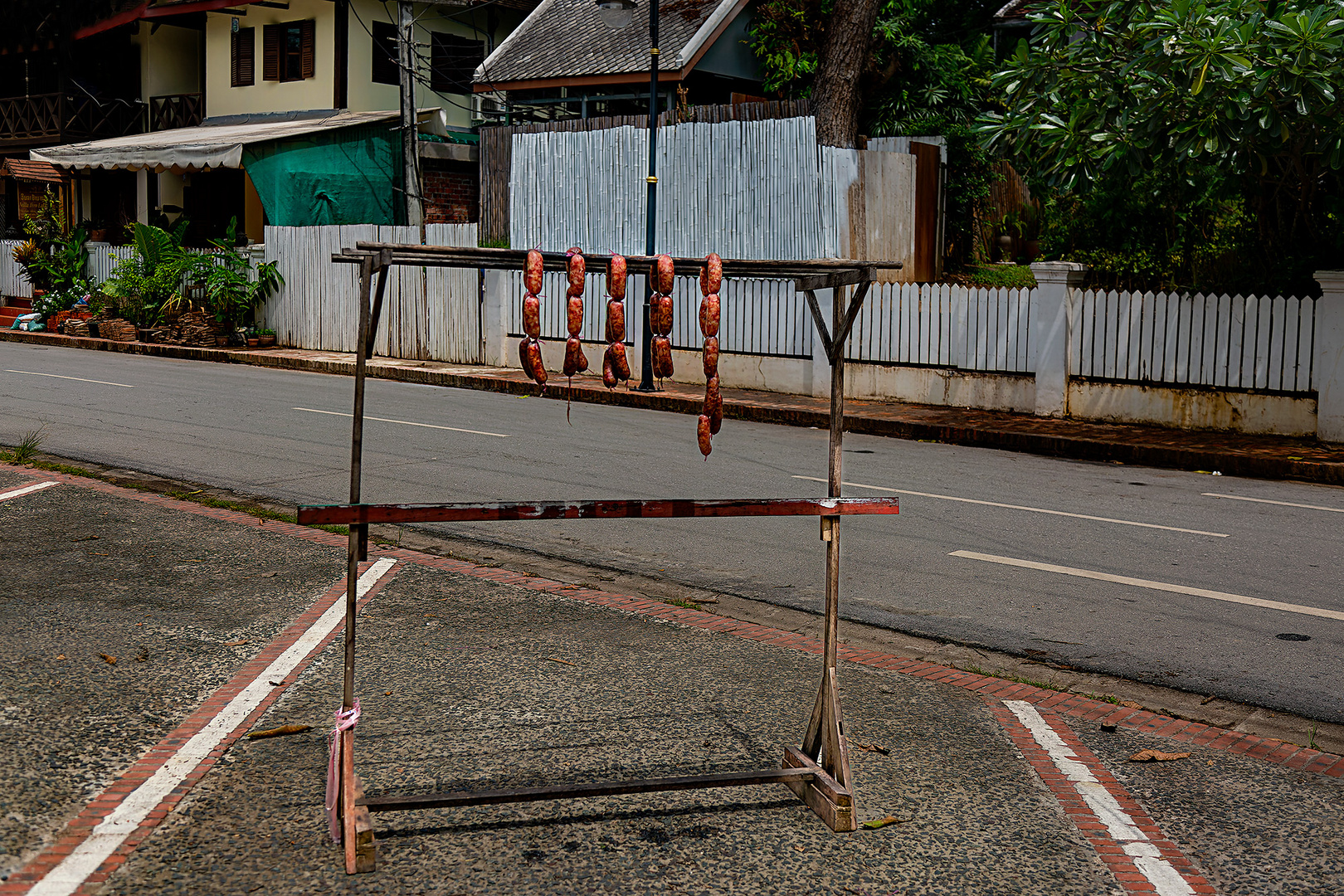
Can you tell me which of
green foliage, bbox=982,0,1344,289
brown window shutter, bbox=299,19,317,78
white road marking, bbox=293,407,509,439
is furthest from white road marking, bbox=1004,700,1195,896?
brown window shutter, bbox=299,19,317,78

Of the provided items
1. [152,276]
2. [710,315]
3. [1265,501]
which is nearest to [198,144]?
[152,276]

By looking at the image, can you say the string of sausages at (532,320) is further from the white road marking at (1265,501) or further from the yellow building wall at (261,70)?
the yellow building wall at (261,70)

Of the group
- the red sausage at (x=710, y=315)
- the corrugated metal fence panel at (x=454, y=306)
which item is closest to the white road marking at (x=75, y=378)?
the corrugated metal fence panel at (x=454, y=306)

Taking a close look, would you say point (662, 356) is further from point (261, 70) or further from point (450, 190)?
point (261, 70)

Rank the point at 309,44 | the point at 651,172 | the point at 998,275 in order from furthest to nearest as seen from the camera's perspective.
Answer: the point at 309,44
the point at 998,275
the point at 651,172

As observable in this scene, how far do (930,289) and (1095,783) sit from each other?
12.1 meters

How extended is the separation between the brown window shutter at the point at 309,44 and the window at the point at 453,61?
2597mm

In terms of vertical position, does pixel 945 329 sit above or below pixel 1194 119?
below

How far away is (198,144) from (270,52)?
191 inches

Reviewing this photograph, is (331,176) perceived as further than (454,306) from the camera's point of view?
Yes

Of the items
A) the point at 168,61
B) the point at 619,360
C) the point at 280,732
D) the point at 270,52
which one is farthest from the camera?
the point at 168,61

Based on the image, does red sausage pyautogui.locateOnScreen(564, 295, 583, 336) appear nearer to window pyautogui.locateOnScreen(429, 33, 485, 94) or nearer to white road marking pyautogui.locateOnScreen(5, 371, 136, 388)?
white road marking pyautogui.locateOnScreen(5, 371, 136, 388)

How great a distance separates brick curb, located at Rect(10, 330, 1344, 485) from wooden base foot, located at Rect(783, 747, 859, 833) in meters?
5.55

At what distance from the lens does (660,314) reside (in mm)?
4426
